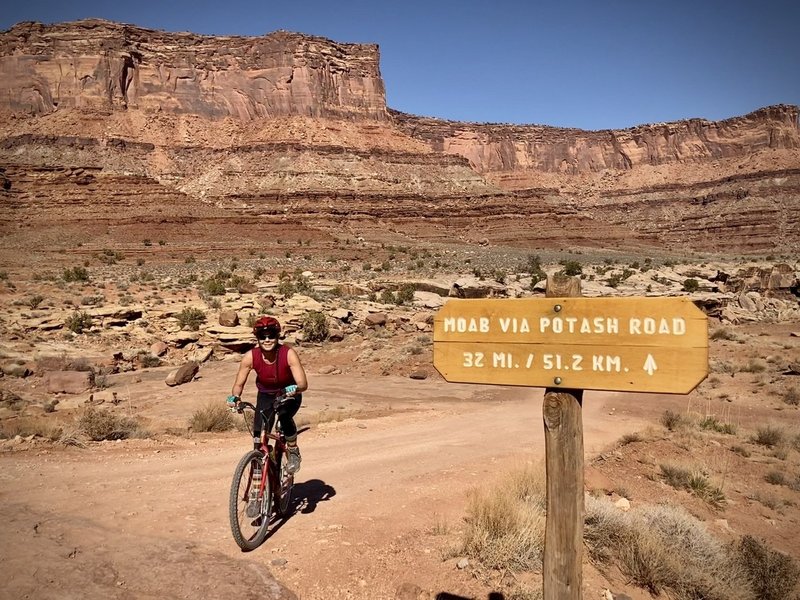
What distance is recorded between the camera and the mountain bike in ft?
15.4

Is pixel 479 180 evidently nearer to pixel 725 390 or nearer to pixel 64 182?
pixel 64 182

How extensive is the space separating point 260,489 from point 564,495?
2755mm

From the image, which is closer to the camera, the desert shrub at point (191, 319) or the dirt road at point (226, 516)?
the dirt road at point (226, 516)

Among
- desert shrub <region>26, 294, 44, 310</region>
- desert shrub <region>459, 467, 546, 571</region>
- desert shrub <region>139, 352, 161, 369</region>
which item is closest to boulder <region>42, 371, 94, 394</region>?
desert shrub <region>139, 352, 161, 369</region>

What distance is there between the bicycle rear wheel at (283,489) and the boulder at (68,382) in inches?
394

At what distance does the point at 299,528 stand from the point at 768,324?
25.8m

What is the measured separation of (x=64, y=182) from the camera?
59156mm

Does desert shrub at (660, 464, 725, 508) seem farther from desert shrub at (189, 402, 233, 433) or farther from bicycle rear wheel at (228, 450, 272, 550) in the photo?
desert shrub at (189, 402, 233, 433)

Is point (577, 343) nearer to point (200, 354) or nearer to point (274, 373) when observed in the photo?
point (274, 373)

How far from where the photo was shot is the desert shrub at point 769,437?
9508 millimetres

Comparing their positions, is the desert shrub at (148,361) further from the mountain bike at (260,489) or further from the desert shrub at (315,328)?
the mountain bike at (260,489)

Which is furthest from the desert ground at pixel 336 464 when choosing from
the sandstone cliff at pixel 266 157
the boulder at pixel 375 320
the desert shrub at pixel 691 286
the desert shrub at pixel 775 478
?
the sandstone cliff at pixel 266 157

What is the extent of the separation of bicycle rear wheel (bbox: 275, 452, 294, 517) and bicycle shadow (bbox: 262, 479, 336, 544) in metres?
0.09

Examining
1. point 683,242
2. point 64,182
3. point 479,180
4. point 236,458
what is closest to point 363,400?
point 236,458
